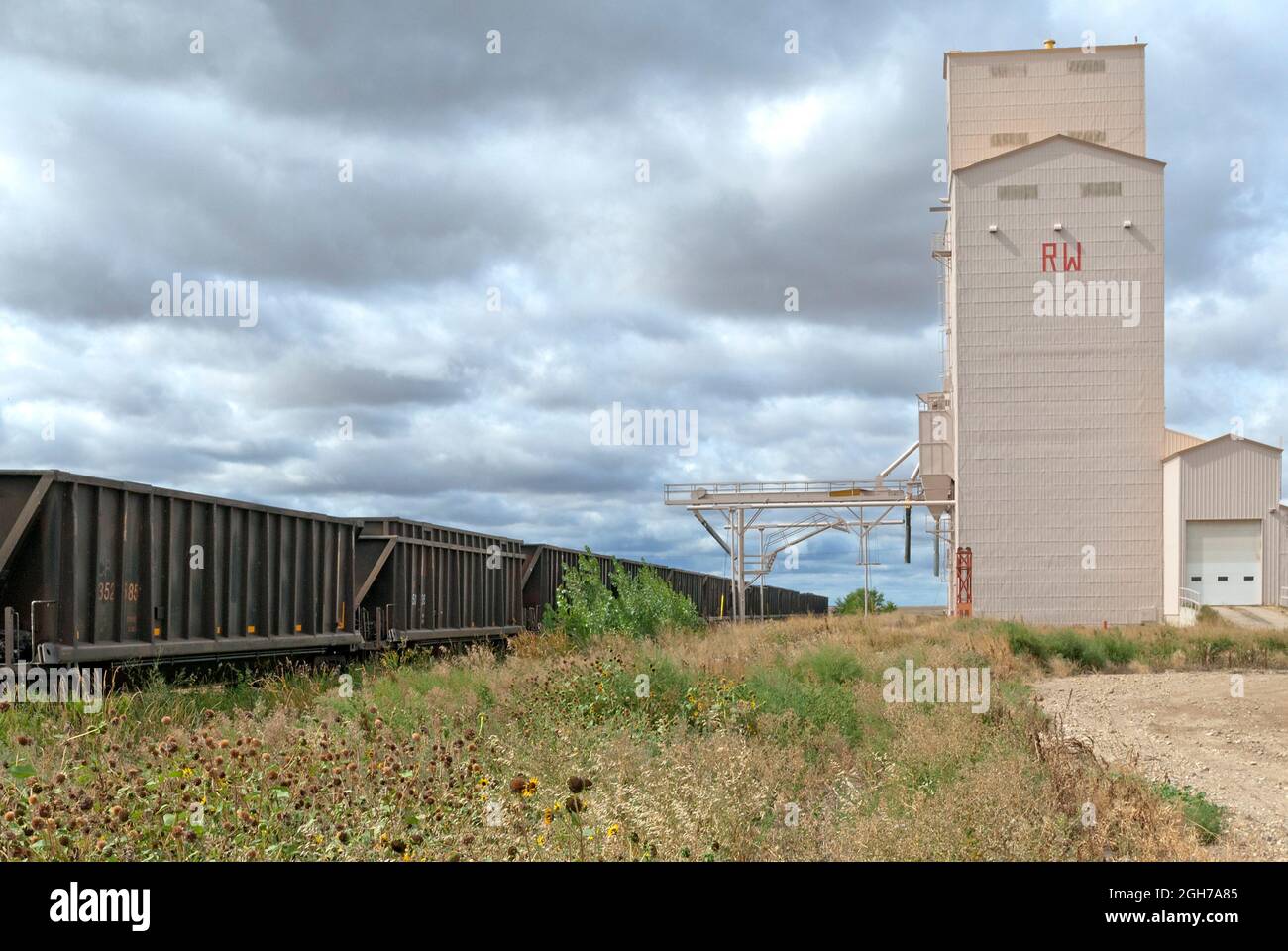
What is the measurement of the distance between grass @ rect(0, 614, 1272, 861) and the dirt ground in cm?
58

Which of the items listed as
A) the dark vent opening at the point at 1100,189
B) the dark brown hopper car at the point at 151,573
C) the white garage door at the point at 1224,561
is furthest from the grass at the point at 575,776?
the dark vent opening at the point at 1100,189

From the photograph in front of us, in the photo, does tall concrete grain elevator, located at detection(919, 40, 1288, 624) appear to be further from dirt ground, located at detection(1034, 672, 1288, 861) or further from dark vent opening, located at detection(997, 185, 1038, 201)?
dirt ground, located at detection(1034, 672, 1288, 861)

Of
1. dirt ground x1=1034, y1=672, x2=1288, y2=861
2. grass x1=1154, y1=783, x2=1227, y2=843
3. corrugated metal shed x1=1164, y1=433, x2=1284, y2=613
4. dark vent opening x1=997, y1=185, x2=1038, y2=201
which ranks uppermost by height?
dark vent opening x1=997, y1=185, x2=1038, y2=201

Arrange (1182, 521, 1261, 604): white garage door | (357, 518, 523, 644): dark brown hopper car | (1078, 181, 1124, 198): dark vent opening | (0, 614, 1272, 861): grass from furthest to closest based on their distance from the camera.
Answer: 1. (1078, 181, 1124, 198): dark vent opening
2. (1182, 521, 1261, 604): white garage door
3. (357, 518, 523, 644): dark brown hopper car
4. (0, 614, 1272, 861): grass

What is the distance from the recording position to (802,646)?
19.4 metres

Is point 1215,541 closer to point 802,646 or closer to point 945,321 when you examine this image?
point 945,321

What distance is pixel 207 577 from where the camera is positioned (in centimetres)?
1523

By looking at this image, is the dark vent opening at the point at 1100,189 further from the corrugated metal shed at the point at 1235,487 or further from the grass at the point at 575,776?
the grass at the point at 575,776

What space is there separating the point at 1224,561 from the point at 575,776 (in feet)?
108

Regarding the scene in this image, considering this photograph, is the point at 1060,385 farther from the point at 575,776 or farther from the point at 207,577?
the point at 575,776

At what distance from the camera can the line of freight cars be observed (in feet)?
40.5

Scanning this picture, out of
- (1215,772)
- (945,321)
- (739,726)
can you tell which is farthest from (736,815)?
(945,321)

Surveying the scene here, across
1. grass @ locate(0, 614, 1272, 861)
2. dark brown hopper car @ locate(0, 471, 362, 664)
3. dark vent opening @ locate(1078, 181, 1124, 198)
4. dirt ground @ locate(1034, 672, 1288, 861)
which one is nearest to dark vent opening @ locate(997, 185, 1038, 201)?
dark vent opening @ locate(1078, 181, 1124, 198)
